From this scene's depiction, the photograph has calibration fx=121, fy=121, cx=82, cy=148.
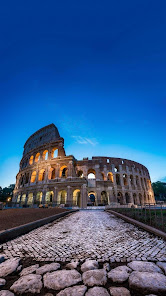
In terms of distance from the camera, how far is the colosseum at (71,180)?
2166 cm

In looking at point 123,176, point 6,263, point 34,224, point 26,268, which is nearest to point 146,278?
→ point 26,268

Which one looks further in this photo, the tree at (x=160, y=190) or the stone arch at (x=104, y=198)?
the tree at (x=160, y=190)

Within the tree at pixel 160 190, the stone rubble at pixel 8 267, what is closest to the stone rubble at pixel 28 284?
the stone rubble at pixel 8 267

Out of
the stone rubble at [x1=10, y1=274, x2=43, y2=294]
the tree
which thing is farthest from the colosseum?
the stone rubble at [x1=10, y1=274, x2=43, y2=294]

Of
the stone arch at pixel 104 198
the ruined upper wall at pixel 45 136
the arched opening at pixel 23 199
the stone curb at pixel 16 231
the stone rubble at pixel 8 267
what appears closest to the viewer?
the stone rubble at pixel 8 267

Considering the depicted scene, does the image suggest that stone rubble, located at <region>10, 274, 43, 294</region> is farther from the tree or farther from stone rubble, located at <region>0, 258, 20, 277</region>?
the tree

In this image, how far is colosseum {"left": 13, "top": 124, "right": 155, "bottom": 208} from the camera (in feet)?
71.1

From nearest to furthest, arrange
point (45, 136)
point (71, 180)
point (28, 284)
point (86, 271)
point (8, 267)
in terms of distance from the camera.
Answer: point (28, 284), point (86, 271), point (8, 267), point (71, 180), point (45, 136)

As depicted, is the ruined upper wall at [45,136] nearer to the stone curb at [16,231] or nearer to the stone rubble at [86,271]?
the stone curb at [16,231]

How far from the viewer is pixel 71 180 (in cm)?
2164

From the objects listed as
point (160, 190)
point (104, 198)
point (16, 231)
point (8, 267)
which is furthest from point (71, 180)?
point (160, 190)

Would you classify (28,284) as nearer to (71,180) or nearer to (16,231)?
(16,231)

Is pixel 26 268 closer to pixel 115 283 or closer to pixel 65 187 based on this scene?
pixel 115 283

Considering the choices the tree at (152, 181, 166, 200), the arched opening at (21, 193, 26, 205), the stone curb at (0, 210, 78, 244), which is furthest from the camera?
the tree at (152, 181, 166, 200)
